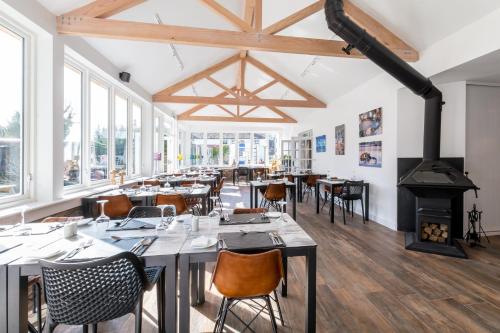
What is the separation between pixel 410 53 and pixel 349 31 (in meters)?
1.81

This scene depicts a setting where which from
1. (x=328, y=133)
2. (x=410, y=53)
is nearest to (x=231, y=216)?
(x=410, y=53)

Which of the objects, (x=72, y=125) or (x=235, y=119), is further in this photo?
(x=235, y=119)

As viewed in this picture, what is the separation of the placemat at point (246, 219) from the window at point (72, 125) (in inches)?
117

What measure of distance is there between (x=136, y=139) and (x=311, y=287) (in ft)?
20.2

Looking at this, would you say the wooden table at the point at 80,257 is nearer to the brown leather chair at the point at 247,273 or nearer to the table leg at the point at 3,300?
the table leg at the point at 3,300

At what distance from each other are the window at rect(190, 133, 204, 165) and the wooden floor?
33.4 ft

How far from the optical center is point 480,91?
4.26m

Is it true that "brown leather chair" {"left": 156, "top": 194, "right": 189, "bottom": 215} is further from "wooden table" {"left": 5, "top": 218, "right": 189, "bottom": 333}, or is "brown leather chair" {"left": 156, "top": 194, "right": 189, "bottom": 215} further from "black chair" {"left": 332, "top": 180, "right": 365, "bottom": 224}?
"black chair" {"left": 332, "top": 180, "right": 365, "bottom": 224}

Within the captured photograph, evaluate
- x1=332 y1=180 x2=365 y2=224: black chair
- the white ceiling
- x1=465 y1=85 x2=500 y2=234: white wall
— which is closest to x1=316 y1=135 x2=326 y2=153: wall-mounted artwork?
the white ceiling

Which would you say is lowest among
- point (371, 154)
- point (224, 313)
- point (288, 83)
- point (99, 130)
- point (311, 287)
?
point (224, 313)

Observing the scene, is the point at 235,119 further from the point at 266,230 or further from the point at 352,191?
the point at 266,230

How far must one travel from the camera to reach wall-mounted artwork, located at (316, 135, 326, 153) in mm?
8234

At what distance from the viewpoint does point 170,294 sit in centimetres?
152

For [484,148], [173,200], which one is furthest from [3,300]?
[484,148]
